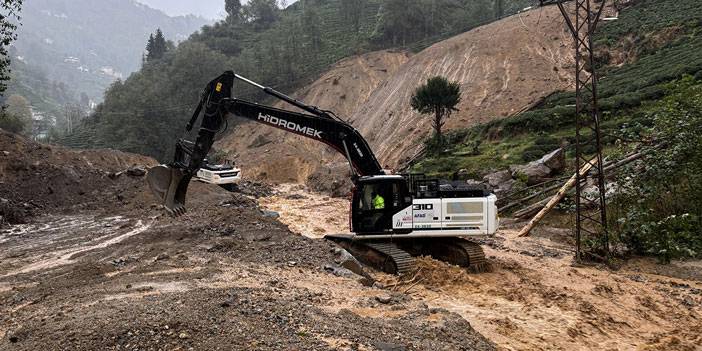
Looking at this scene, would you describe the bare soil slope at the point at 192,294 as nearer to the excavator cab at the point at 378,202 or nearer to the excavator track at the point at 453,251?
the excavator cab at the point at 378,202

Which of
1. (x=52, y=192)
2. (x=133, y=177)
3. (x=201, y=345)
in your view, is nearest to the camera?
(x=201, y=345)

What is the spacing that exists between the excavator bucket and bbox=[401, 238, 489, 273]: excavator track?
19.7 feet

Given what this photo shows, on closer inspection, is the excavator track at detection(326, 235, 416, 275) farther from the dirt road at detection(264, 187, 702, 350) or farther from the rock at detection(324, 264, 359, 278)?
the rock at detection(324, 264, 359, 278)

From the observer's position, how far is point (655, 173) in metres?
14.3

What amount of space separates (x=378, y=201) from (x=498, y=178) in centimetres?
1195

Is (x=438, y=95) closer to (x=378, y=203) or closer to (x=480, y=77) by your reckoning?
(x=480, y=77)

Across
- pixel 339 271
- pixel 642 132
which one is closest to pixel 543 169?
pixel 642 132

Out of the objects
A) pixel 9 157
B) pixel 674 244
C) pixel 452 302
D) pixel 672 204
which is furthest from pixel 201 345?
pixel 9 157

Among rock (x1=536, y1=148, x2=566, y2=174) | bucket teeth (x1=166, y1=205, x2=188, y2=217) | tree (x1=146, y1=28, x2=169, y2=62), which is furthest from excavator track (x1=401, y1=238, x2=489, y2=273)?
tree (x1=146, y1=28, x2=169, y2=62)

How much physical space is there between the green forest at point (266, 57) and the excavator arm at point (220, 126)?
50.3 metres

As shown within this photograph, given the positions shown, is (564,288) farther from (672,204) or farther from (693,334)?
(672,204)

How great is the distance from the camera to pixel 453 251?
43.3 feet

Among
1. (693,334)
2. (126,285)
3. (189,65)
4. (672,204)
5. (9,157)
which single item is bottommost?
(693,334)

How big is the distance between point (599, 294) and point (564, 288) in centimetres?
72
